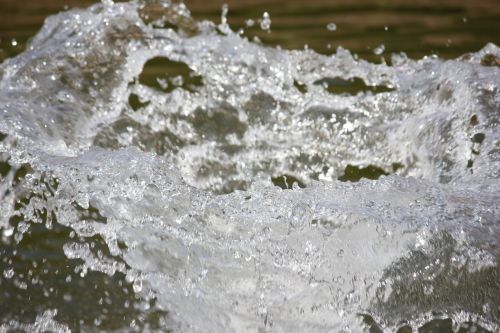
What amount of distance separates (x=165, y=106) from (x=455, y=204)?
91 centimetres

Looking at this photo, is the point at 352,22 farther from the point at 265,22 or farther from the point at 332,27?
the point at 265,22

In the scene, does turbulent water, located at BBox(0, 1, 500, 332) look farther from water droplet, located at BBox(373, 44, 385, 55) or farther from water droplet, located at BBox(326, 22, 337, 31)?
water droplet, located at BBox(326, 22, 337, 31)

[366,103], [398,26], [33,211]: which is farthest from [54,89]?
[398,26]

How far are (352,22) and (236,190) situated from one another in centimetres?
193

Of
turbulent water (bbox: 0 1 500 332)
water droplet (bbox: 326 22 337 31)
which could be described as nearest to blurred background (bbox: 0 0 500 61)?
water droplet (bbox: 326 22 337 31)

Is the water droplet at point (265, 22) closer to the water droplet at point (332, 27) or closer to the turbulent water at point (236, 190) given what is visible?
the water droplet at point (332, 27)

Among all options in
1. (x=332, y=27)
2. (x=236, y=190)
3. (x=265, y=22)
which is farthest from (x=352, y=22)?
(x=236, y=190)

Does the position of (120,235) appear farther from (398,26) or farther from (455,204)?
(398,26)

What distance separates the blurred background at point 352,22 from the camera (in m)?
3.04

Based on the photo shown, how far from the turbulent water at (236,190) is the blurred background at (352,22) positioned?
769 mm

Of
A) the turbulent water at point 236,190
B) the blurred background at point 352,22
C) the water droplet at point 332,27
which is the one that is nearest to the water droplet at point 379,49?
the blurred background at point 352,22

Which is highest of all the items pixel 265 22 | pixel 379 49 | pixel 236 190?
pixel 236 190

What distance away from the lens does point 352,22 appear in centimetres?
330

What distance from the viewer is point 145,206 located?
154 centimetres
